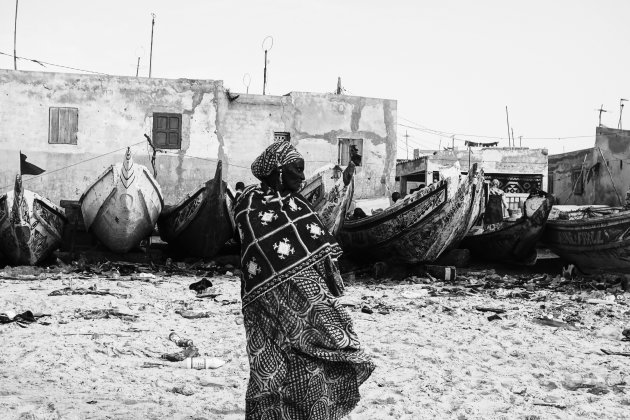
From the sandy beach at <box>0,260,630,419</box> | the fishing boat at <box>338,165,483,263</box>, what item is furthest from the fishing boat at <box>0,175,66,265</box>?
the fishing boat at <box>338,165,483,263</box>

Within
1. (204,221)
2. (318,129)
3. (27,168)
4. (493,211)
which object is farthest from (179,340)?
(318,129)

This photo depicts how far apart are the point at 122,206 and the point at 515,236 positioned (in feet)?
23.9

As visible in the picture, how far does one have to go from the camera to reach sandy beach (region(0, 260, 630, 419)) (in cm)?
474

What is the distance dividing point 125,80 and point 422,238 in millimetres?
11488

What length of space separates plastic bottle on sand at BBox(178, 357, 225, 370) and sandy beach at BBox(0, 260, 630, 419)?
95 mm

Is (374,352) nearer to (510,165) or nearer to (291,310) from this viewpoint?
(291,310)

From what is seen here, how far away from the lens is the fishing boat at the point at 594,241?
1184 cm

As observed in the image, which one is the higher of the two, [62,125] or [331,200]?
[62,125]

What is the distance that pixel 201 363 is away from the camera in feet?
18.4

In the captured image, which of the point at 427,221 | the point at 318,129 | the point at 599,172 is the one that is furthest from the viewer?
the point at 599,172

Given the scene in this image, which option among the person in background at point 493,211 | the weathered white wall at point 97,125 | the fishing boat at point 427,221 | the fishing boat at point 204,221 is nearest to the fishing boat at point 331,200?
the fishing boat at point 427,221

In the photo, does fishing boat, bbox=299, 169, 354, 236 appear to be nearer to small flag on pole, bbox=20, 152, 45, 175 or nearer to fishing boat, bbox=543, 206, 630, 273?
fishing boat, bbox=543, 206, 630, 273

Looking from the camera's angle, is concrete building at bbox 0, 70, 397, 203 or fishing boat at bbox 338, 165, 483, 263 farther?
concrete building at bbox 0, 70, 397, 203

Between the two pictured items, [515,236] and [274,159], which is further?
[515,236]
